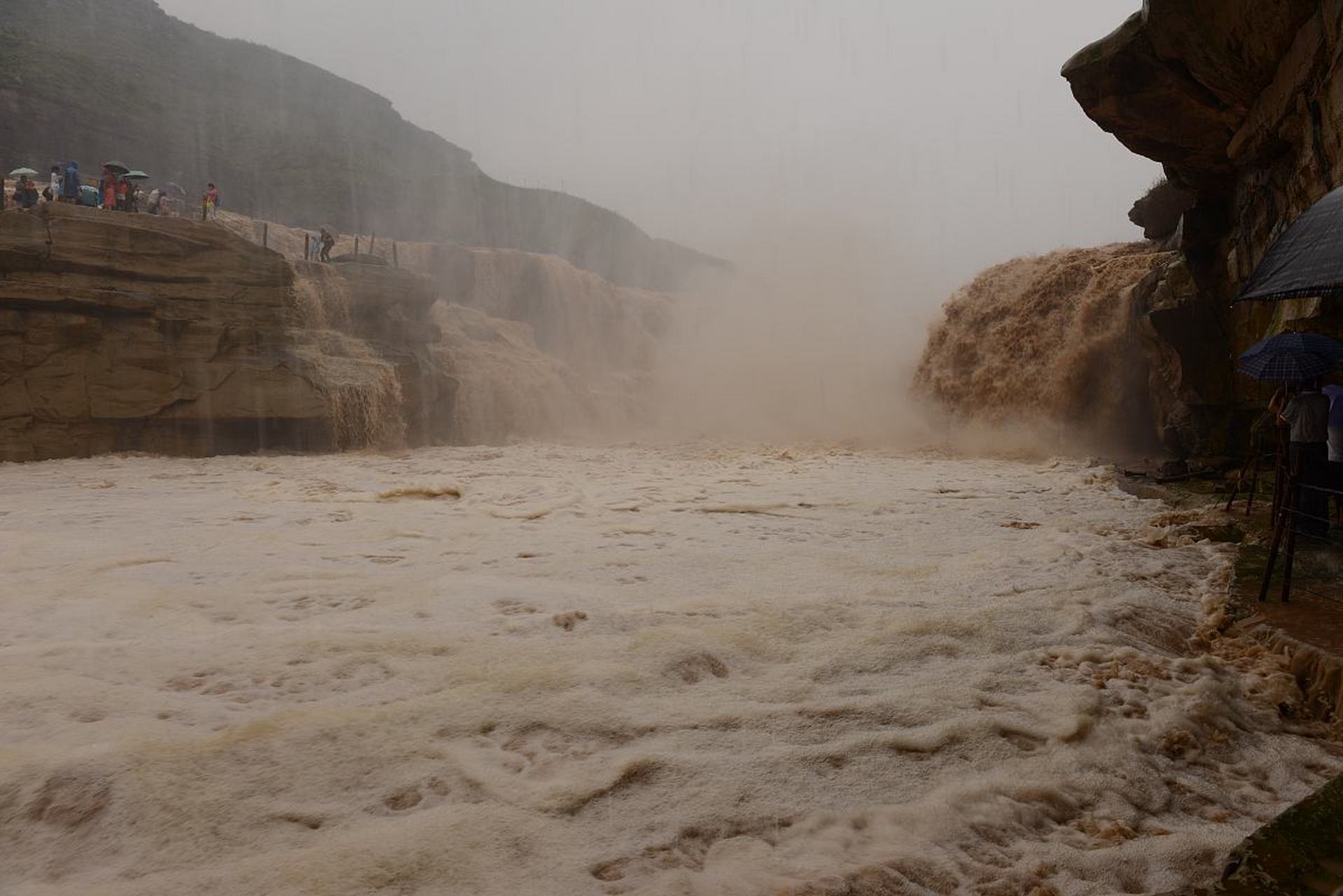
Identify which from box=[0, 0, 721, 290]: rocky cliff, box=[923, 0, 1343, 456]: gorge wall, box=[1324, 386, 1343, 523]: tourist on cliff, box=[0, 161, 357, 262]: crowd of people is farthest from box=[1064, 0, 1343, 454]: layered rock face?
box=[0, 0, 721, 290]: rocky cliff

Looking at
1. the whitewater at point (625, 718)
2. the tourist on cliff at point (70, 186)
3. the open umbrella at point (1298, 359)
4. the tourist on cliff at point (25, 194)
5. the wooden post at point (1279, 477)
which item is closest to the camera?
the whitewater at point (625, 718)

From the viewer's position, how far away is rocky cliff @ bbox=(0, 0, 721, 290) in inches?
1312

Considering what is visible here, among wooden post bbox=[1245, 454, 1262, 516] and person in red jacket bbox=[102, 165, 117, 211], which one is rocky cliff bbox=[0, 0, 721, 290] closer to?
person in red jacket bbox=[102, 165, 117, 211]

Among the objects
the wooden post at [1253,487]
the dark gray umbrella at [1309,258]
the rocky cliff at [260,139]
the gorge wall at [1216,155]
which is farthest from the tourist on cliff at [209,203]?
the rocky cliff at [260,139]

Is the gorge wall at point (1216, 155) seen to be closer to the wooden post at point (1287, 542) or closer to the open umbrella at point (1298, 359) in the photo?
the open umbrella at point (1298, 359)

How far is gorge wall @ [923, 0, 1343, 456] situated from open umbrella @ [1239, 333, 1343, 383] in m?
1.50

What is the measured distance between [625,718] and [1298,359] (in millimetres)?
5298

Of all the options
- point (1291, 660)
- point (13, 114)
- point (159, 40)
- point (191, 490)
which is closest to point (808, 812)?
point (1291, 660)

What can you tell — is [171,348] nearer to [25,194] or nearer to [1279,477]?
[25,194]

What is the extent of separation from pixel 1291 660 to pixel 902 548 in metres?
2.39

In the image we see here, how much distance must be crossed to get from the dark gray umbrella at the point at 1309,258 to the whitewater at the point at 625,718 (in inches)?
66.2

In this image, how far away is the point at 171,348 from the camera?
1202cm

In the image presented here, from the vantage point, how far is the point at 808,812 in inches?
82.3

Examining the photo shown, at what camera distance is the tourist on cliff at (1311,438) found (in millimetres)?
4723
